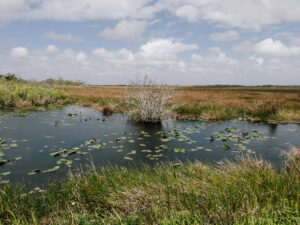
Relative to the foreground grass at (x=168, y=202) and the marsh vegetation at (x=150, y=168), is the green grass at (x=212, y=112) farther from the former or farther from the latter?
the foreground grass at (x=168, y=202)

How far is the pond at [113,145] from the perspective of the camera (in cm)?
771

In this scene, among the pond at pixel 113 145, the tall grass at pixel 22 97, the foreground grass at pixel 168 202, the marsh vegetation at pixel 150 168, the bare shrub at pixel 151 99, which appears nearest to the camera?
the foreground grass at pixel 168 202

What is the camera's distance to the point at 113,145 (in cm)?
1016

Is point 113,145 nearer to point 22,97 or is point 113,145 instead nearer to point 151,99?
point 151,99

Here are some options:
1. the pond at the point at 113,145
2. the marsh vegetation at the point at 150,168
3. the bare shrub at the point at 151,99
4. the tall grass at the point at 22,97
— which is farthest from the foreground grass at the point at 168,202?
the tall grass at the point at 22,97

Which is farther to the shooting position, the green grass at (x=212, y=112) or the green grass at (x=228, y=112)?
the green grass at (x=212, y=112)

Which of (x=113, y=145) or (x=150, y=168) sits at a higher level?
(x=113, y=145)

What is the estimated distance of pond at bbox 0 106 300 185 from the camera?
7.71m

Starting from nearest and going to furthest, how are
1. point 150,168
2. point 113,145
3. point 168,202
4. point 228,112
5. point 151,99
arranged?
point 168,202 < point 150,168 < point 113,145 < point 151,99 < point 228,112

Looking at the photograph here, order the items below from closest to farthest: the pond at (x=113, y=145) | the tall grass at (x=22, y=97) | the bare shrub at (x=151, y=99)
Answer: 1. the pond at (x=113, y=145)
2. the bare shrub at (x=151, y=99)
3. the tall grass at (x=22, y=97)

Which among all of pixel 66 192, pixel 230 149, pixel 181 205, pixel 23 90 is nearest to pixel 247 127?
pixel 230 149

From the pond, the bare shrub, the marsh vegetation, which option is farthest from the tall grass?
the bare shrub

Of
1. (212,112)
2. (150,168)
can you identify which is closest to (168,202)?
(150,168)

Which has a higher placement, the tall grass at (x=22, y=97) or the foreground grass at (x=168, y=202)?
the tall grass at (x=22, y=97)
